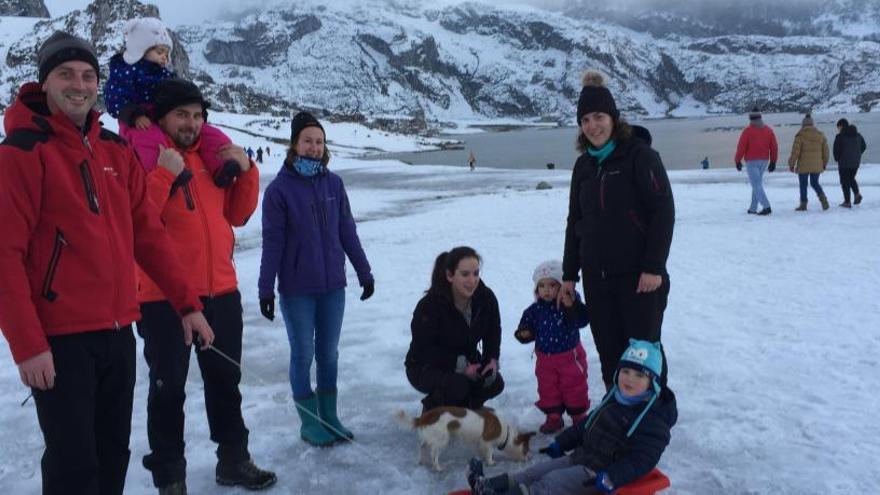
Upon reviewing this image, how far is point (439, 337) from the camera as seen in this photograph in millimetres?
4359

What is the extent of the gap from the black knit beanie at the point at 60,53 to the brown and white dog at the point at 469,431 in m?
2.51

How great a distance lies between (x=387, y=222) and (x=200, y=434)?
1143 cm

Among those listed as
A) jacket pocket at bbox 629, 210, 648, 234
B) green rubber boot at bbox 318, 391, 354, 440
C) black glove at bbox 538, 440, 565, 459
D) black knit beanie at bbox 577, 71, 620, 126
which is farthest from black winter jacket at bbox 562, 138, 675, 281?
green rubber boot at bbox 318, 391, 354, 440

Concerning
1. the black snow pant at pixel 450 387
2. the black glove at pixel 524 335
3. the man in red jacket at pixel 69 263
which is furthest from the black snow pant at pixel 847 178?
the man in red jacket at pixel 69 263

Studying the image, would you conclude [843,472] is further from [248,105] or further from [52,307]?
[248,105]

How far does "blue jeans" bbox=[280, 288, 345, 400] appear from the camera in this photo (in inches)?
165

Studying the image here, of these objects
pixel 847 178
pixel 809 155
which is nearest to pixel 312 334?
pixel 809 155

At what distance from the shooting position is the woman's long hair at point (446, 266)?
14.0 ft

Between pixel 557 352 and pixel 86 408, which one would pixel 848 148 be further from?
pixel 86 408

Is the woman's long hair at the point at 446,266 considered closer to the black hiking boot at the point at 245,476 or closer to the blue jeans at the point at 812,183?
the black hiking boot at the point at 245,476

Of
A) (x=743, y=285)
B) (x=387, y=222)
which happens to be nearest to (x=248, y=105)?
(x=387, y=222)

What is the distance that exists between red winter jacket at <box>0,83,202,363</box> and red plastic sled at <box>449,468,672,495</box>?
1.91m

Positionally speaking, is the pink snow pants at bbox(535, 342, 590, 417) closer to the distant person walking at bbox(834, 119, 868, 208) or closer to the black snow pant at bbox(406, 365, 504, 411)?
the black snow pant at bbox(406, 365, 504, 411)

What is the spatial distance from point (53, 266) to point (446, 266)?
236cm
